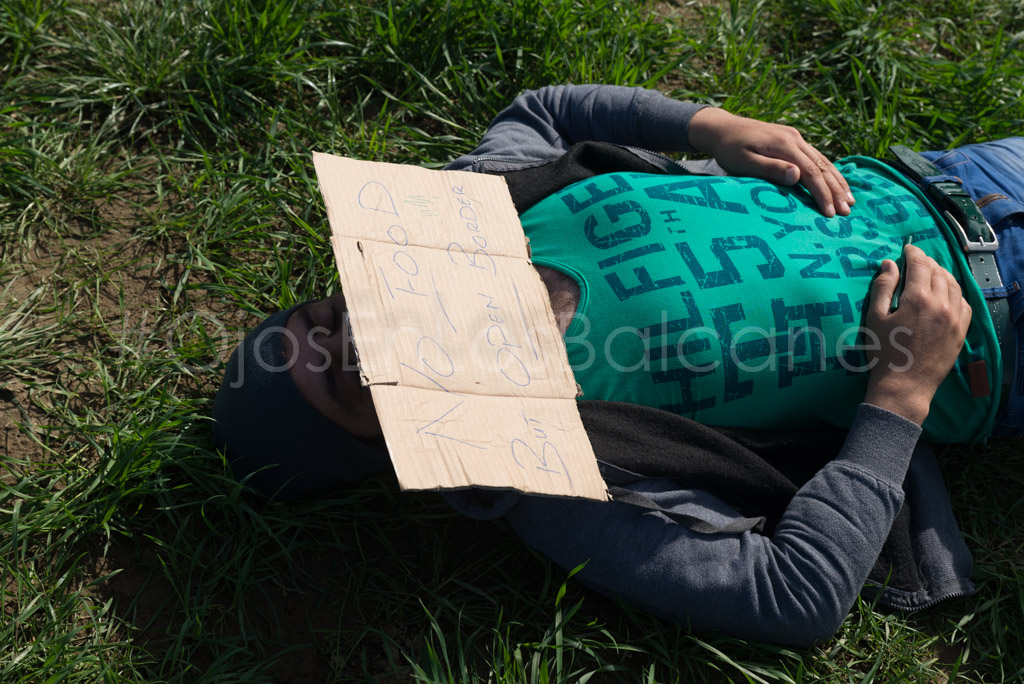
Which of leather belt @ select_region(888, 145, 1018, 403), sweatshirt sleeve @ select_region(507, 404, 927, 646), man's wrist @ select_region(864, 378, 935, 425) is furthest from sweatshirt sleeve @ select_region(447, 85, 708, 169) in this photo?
sweatshirt sleeve @ select_region(507, 404, 927, 646)

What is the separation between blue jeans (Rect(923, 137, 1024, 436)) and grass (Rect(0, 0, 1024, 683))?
38 centimetres

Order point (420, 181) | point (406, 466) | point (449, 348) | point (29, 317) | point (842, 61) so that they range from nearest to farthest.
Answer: point (406, 466)
point (449, 348)
point (420, 181)
point (29, 317)
point (842, 61)

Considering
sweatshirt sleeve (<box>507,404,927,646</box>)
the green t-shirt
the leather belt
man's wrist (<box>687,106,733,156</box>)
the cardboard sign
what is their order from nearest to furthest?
the cardboard sign < sweatshirt sleeve (<box>507,404,927,646</box>) < the green t-shirt < the leather belt < man's wrist (<box>687,106,733,156</box>)

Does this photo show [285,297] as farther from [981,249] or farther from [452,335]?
[981,249]

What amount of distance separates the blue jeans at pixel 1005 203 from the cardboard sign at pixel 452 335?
3.90 feet

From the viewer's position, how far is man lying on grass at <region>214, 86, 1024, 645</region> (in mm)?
1833

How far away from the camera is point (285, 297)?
244cm

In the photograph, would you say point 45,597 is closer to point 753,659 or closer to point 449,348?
point 449,348

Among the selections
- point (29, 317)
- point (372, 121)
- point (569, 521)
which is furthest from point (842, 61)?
point (29, 317)

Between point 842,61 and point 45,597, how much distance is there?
10.2 ft

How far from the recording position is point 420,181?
76.1 inches

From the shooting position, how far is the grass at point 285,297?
2.04m

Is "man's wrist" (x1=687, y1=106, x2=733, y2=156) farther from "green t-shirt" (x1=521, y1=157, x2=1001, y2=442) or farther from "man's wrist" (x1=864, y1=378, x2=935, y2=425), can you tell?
"man's wrist" (x1=864, y1=378, x2=935, y2=425)

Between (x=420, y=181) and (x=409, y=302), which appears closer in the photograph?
(x=409, y=302)
